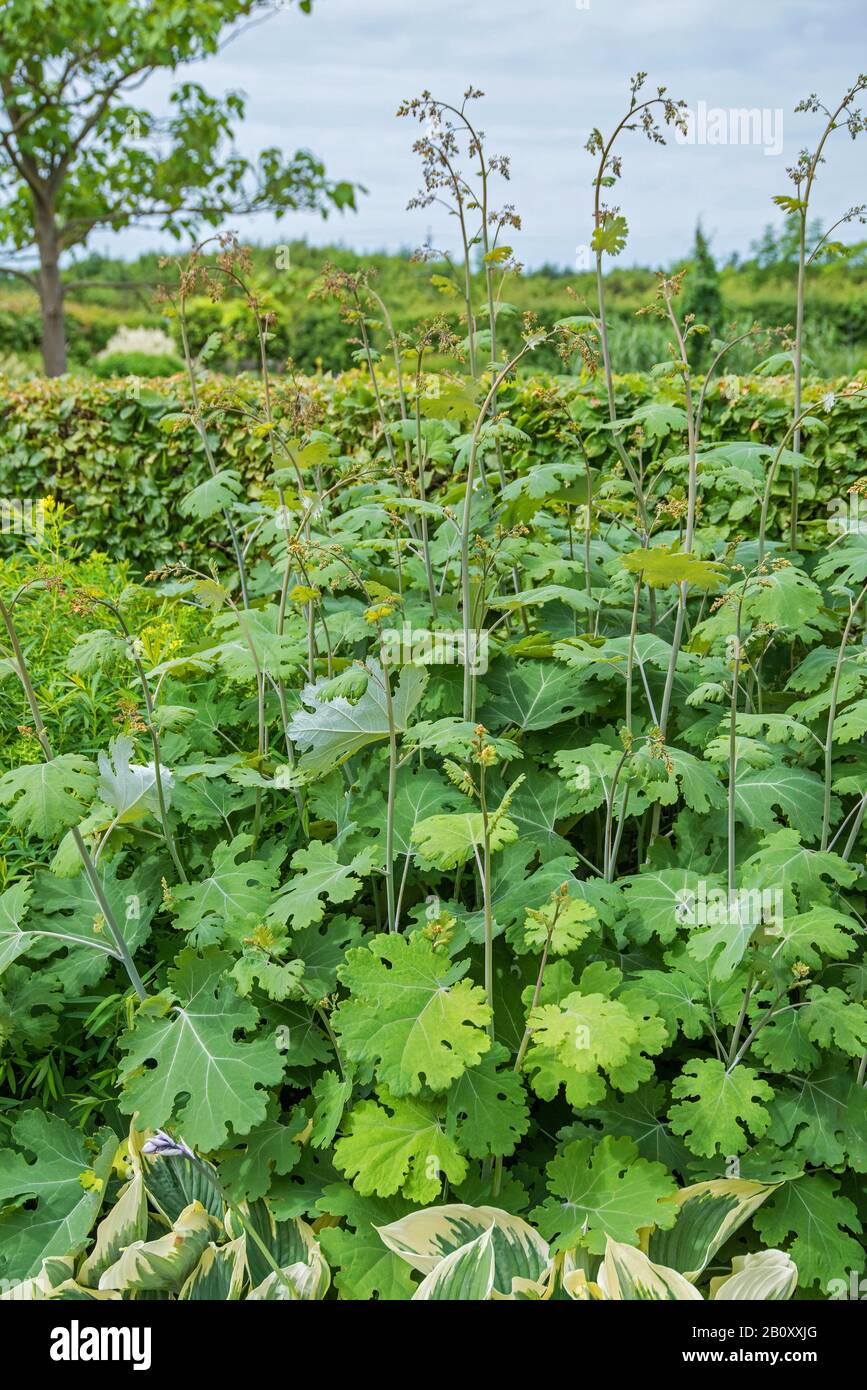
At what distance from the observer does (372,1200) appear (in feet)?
7.30

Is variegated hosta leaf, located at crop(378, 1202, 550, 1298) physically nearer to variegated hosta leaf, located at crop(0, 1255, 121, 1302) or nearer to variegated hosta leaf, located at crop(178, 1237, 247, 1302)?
variegated hosta leaf, located at crop(178, 1237, 247, 1302)

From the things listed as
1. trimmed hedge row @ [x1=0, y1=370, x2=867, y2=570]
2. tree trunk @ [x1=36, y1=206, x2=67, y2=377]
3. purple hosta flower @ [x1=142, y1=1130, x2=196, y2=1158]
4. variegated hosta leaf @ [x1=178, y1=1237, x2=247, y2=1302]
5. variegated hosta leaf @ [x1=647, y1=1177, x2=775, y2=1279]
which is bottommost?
variegated hosta leaf @ [x1=178, y1=1237, x2=247, y2=1302]

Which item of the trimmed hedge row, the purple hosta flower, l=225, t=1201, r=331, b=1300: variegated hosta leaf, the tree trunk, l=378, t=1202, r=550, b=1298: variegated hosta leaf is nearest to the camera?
the purple hosta flower

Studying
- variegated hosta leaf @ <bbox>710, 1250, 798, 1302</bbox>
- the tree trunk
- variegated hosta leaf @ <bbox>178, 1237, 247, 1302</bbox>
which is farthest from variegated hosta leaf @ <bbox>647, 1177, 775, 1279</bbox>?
the tree trunk

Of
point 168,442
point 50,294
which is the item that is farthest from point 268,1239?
point 50,294

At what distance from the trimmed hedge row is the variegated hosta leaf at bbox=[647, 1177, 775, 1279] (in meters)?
3.20

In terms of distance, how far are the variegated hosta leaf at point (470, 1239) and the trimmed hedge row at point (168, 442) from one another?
327cm

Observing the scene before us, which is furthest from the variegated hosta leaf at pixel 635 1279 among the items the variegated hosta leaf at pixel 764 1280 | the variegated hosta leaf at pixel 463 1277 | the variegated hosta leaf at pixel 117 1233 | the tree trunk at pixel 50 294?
the tree trunk at pixel 50 294

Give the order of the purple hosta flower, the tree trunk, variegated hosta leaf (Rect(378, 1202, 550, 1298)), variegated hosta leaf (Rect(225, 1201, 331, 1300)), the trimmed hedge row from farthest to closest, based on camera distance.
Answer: the tree trunk
the trimmed hedge row
variegated hosta leaf (Rect(225, 1201, 331, 1300))
variegated hosta leaf (Rect(378, 1202, 550, 1298))
the purple hosta flower

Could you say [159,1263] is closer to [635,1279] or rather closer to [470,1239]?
[470,1239]

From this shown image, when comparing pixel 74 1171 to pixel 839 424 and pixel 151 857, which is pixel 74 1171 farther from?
pixel 839 424

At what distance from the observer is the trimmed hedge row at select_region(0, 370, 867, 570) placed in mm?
4715

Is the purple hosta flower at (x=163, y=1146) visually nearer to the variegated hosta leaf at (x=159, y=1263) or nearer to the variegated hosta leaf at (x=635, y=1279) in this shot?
the variegated hosta leaf at (x=159, y=1263)

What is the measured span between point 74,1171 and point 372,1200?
68cm
